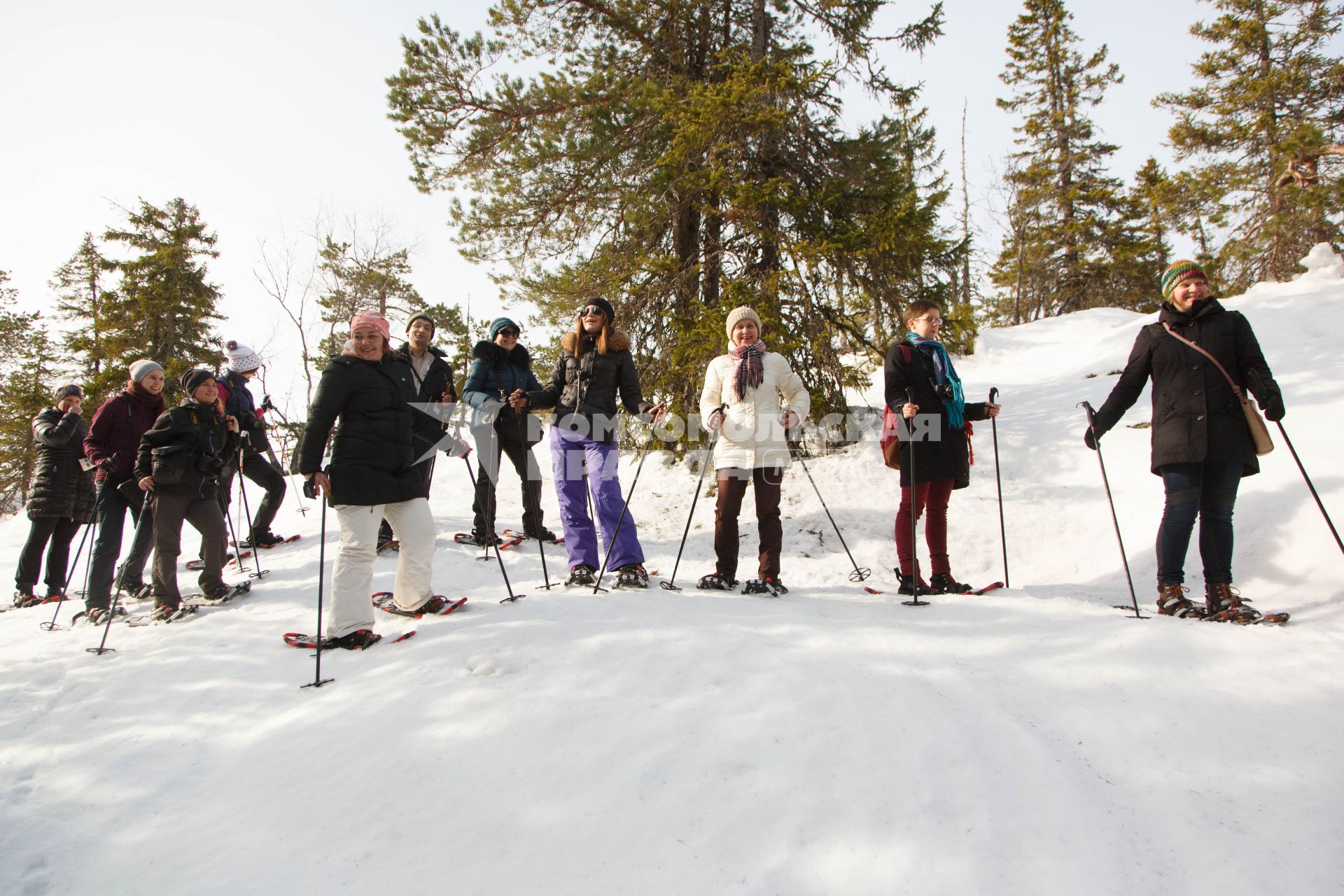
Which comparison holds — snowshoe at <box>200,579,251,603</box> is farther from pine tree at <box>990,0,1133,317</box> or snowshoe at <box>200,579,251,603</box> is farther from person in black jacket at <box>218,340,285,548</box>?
pine tree at <box>990,0,1133,317</box>

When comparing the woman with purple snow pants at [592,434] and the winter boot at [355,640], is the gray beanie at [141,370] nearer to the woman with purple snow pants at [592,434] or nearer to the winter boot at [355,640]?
the woman with purple snow pants at [592,434]

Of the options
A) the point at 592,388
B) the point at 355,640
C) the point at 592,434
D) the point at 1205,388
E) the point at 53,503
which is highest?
the point at 592,388

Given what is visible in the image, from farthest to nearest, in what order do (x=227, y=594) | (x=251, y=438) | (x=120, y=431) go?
1. (x=251, y=438)
2. (x=120, y=431)
3. (x=227, y=594)

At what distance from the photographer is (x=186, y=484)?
513 cm

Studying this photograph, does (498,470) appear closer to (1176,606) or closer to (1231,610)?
(1176,606)

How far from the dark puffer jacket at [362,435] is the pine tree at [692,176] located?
171 inches

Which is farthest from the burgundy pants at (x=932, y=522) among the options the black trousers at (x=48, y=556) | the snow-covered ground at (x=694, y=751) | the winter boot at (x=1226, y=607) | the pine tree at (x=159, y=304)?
the pine tree at (x=159, y=304)

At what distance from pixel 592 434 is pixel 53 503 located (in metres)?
5.54

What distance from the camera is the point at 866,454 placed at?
9039 millimetres

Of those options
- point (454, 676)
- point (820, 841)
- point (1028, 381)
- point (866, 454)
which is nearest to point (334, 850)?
point (454, 676)

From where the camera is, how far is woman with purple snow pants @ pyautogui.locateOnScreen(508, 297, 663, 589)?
17.3 feet

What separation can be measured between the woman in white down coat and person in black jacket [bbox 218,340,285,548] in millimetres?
4481

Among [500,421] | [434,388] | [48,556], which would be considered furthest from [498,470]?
[48,556]

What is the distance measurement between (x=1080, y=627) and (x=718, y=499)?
2.53 meters
